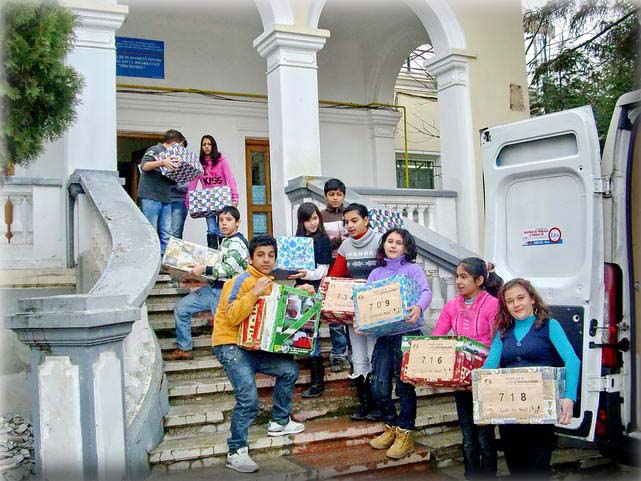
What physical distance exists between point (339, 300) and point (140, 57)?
763 cm

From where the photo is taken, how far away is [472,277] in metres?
4.38

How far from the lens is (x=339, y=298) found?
501cm

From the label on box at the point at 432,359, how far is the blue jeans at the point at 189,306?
2.00m

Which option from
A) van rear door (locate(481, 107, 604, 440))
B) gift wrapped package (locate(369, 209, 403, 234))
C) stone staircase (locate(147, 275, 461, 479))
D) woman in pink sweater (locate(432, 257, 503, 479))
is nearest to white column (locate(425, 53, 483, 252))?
gift wrapped package (locate(369, 209, 403, 234))

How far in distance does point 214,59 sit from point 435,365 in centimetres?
879

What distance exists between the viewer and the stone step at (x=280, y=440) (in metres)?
4.59

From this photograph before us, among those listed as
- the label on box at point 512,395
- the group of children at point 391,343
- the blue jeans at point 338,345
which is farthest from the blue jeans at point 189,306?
the label on box at point 512,395

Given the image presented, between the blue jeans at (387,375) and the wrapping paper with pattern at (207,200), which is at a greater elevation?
the wrapping paper with pattern at (207,200)

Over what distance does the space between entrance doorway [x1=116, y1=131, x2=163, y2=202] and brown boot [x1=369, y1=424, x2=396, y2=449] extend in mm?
6953

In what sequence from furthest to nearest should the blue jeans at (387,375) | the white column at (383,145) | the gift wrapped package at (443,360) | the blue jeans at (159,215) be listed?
the white column at (383,145) < the blue jeans at (159,215) < the blue jeans at (387,375) < the gift wrapped package at (443,360)

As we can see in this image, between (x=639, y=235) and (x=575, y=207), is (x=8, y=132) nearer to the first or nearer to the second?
(x=575, y=207)

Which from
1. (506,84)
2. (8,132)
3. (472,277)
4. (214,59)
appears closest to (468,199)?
(506,84)

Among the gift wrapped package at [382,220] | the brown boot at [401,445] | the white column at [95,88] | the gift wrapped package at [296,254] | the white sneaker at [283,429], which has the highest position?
the white column at [95,88]

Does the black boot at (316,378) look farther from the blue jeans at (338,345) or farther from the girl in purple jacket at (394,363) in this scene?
the girl in purple jacket at (394,363)
